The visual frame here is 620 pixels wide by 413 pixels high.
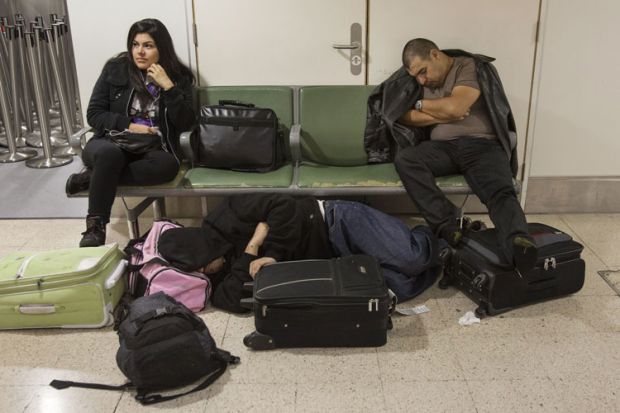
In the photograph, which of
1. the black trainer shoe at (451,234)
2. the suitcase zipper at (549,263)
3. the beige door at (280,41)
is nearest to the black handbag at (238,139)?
the beige door at (280,41)

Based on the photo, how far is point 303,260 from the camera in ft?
9.40

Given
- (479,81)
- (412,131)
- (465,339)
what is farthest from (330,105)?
(465,339)

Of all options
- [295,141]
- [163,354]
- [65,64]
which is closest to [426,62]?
[295,141]

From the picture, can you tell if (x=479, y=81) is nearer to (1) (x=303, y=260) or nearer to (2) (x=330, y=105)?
(2) (x=330, y=105)

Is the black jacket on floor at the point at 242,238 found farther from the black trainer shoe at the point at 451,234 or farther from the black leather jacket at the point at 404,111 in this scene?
the black leather jacket at the point at 404,111

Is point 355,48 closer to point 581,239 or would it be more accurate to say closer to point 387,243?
point 387,243

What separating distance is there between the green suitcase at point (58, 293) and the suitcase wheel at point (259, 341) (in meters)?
0.66

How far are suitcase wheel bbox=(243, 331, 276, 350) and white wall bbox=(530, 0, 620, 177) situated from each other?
2128mm

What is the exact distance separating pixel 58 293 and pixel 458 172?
2.03m

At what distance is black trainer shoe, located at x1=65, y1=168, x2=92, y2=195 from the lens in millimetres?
3338

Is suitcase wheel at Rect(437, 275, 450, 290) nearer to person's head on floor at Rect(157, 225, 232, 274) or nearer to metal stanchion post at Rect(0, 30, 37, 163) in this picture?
person's head on floor at Rect(157, 225, 232, 274)

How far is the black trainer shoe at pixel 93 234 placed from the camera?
10.5 ft

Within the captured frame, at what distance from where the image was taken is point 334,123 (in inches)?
145

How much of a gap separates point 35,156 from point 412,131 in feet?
10.9
